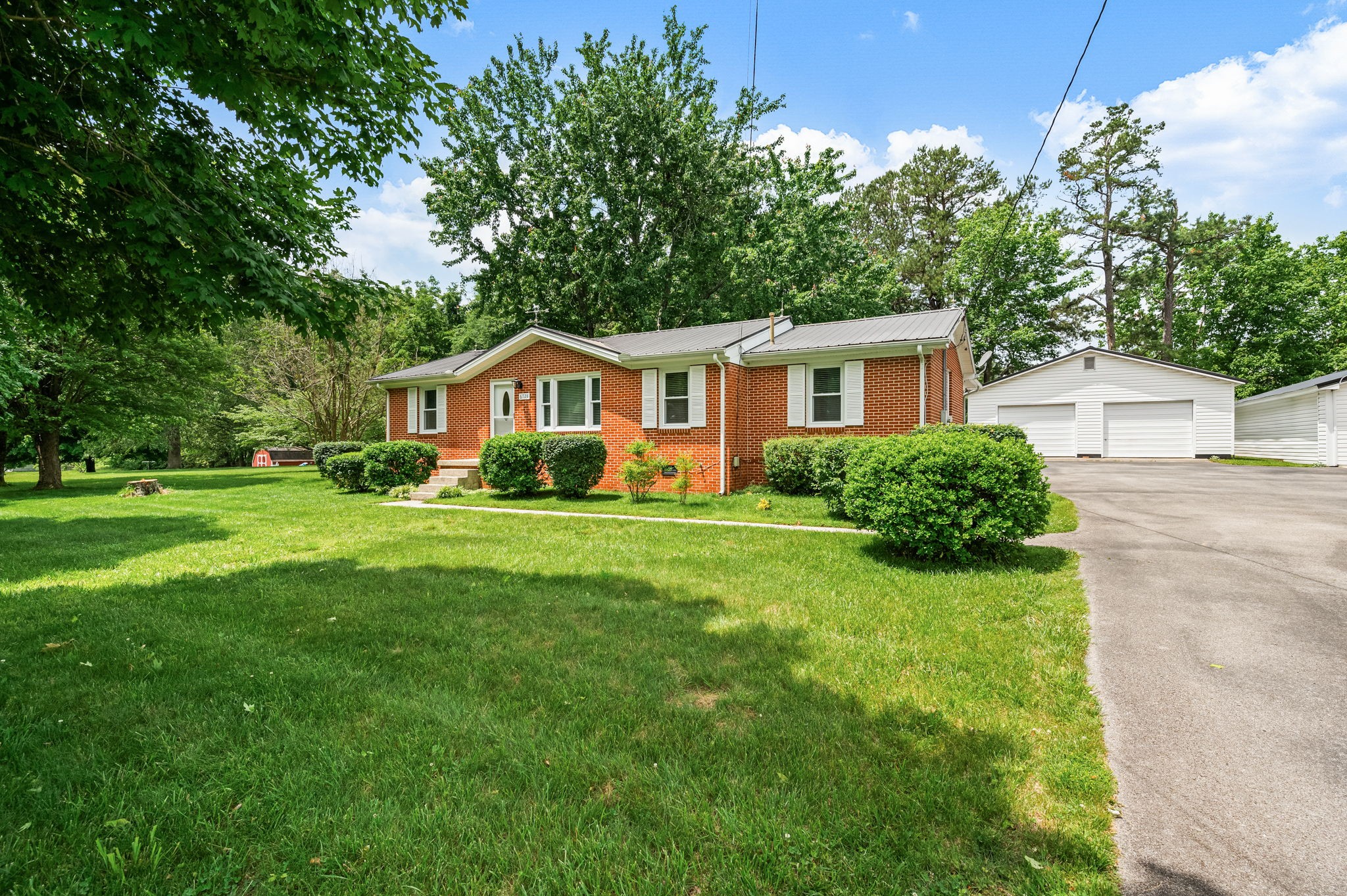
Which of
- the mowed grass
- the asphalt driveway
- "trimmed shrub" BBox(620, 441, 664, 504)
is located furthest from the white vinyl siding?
"trimmed shrub" BBox(620, 441, 664, 504)

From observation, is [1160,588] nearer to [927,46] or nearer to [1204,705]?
[1204,705]

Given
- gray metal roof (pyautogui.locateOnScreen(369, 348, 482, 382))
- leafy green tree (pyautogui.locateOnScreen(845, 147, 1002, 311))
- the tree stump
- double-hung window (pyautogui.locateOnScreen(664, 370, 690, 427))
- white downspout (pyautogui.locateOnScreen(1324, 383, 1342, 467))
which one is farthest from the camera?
leafy green tree (pyautogui.locateOnScreen(845, 147, 1002, 311))

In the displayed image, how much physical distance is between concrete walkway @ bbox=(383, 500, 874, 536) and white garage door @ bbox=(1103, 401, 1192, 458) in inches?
701

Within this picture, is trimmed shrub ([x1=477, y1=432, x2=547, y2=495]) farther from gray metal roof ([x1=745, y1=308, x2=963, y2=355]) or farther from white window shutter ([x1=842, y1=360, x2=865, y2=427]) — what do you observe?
white window shutter ([x1=842, y1=360, x2=865, y2=427])

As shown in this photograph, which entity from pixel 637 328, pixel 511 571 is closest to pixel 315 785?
pixel 511 571

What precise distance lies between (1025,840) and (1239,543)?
629 cm

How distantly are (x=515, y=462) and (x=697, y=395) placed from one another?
465 centimetres

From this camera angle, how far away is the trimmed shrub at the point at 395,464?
14703 mm

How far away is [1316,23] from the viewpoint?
729cm

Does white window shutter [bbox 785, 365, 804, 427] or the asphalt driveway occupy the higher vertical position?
white window shutter [bbox 785, 365, 804, 427]

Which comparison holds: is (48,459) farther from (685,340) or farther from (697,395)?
(697,395)

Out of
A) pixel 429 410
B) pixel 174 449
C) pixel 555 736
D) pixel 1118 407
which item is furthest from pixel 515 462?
pixel 174 449

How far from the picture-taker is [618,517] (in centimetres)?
1013

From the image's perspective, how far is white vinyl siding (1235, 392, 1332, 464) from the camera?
17047mm
